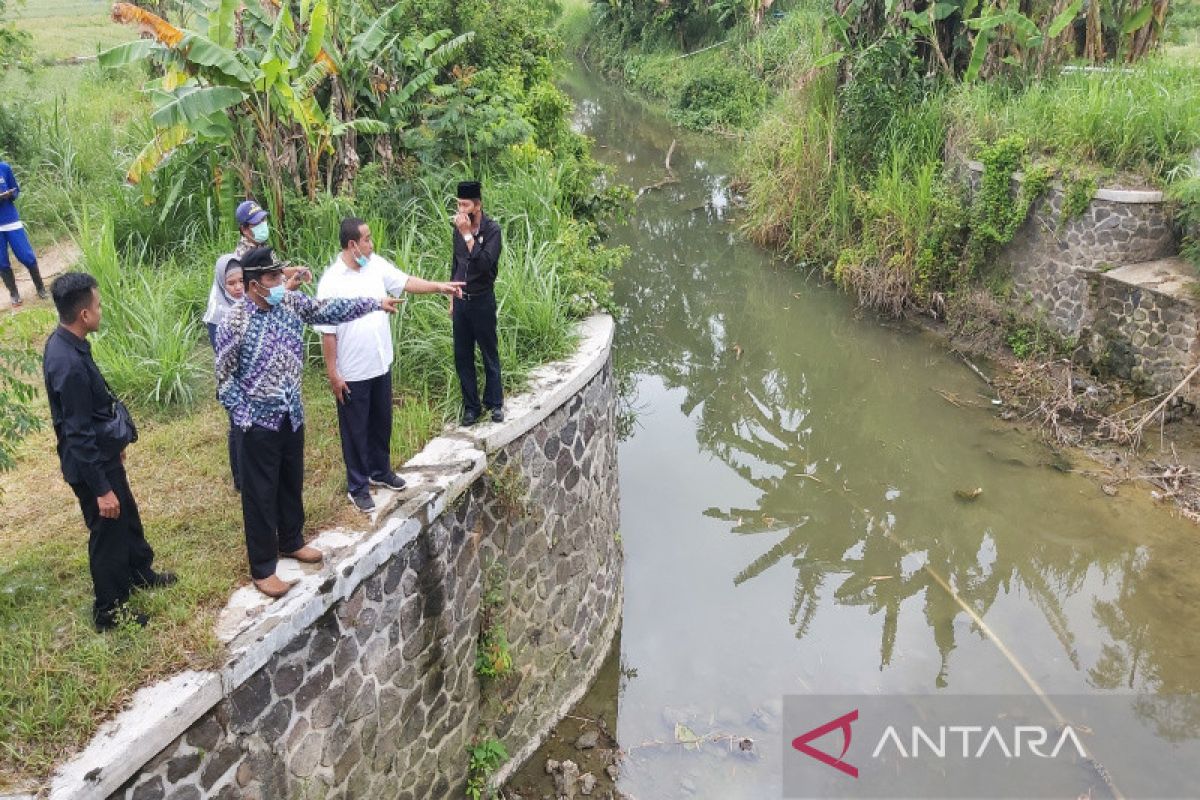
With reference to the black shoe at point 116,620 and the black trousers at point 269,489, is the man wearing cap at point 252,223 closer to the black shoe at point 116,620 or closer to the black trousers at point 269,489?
the black trousers at point 269,489

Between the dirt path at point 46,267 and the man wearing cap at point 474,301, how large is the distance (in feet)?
15.6

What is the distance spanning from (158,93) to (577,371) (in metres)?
3.95

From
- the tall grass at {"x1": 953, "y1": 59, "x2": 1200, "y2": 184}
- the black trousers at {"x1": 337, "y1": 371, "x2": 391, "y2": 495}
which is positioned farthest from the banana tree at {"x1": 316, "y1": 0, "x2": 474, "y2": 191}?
the tall grass at {"x1": 953, "y1": 59, "x2": 1200, "y2": 184}

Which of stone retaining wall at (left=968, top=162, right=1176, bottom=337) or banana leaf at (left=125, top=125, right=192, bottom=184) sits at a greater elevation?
banana leaf at (left=125, top=125, right=192, bottom=184)

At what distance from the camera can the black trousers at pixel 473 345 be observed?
18.7 ft

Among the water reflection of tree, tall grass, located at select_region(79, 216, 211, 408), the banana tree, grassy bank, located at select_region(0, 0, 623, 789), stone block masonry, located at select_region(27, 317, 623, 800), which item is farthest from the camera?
the banana tree

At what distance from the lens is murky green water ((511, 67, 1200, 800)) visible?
22.1 feet

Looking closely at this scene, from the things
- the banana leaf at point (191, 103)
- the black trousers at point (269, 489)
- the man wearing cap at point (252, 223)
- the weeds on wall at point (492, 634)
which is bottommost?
the weeds on wall at point (492, 634)

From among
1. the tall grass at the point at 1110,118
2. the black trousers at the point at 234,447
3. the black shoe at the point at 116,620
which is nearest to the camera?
the black shoe at the point at 116,620

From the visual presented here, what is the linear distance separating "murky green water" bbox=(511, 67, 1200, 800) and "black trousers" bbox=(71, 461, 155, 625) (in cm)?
293

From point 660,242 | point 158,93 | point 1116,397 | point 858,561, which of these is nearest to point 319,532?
point 158,93

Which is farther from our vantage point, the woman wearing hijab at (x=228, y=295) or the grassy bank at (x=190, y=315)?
the woman wearing hijab at (x=228, y=295)

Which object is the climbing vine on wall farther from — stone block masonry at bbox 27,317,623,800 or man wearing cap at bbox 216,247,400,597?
man wearing cap at bbox 216,247,400,597

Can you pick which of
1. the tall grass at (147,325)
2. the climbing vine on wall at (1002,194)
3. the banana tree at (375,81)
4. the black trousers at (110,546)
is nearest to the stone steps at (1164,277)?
the climbing vine on wall at (1002,194)
